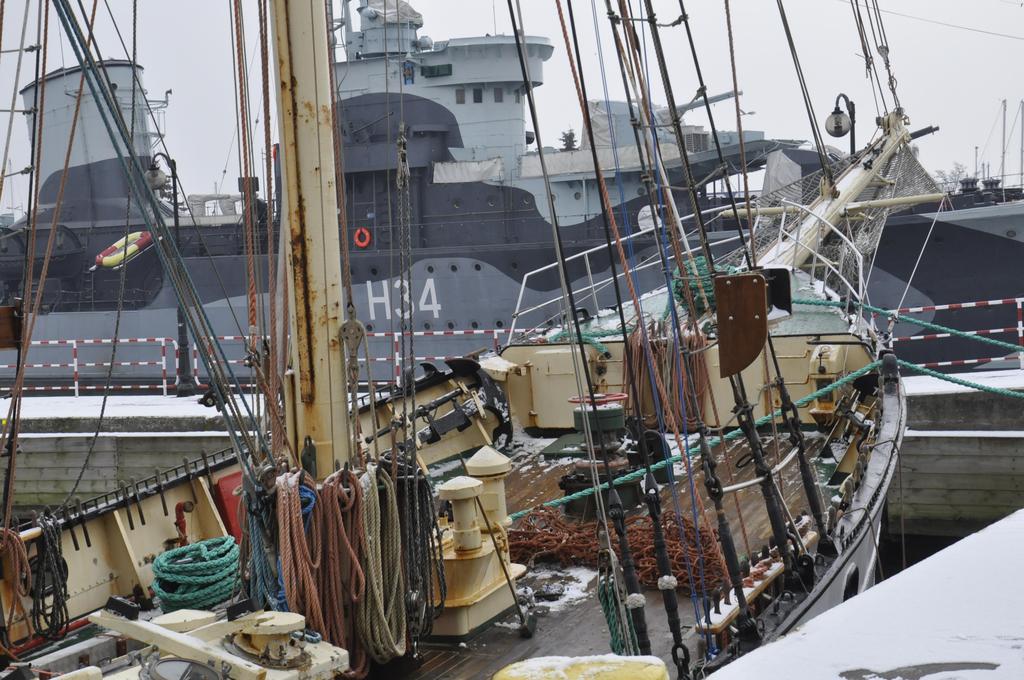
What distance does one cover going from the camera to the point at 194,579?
483cm

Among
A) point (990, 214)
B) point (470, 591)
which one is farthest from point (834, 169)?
point (470, 591)

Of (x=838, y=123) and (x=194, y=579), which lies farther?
(x=838, y=123)

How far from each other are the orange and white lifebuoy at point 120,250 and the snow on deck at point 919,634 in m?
20.6

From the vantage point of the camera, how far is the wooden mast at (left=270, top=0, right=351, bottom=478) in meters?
4.40

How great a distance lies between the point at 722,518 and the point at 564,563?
6.12 ft

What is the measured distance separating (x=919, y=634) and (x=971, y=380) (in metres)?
9.23

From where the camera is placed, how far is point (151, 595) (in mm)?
5770

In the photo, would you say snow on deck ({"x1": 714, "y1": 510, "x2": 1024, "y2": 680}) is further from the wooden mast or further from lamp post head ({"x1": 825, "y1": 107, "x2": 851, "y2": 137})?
lamp post head ({"x1": 825, "y1": 107, "x2": 851, "y2": 137})

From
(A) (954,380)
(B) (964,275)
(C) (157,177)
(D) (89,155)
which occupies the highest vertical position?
(D) (89,155)

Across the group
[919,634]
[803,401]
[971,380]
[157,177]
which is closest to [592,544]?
[803,401]

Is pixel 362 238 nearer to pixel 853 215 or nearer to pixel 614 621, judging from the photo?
pixel 853 215

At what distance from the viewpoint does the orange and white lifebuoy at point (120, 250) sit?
70.9ft

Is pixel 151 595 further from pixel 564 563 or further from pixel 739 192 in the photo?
pixel 739 192

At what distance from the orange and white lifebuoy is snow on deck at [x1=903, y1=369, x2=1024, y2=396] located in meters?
16.0
